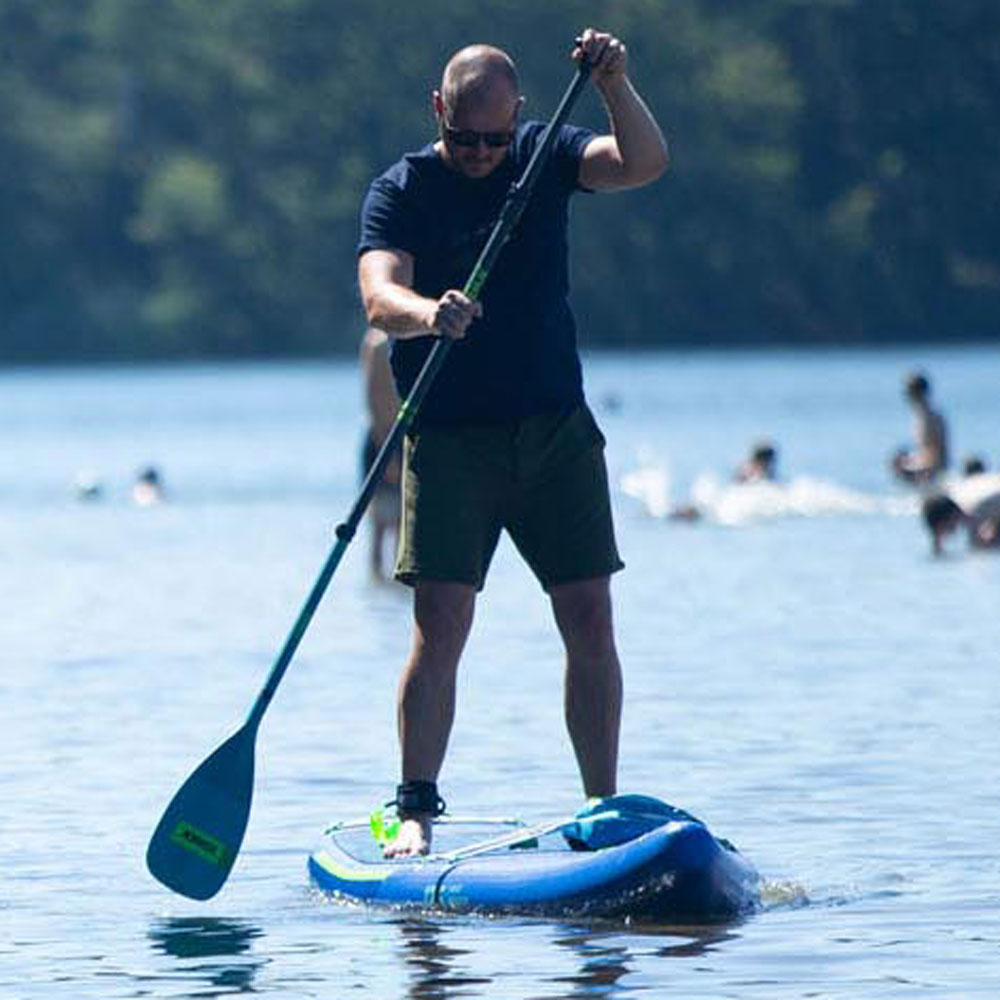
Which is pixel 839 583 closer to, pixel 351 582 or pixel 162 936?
pixel 351 582

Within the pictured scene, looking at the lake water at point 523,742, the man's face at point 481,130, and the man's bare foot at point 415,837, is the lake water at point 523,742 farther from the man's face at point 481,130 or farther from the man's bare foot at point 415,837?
the man's face at point 481,130

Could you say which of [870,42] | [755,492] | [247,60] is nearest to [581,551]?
[755,492]

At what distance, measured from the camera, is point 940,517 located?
76.1 feet

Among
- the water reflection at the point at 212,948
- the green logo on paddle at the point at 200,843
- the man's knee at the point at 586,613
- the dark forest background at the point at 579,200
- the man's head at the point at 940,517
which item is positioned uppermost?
the dark forest background at the point at 579,200

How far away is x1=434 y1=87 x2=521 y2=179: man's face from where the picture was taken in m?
9.60

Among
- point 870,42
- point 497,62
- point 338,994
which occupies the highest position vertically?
Answer: point 870,42

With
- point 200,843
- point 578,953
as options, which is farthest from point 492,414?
point 578,953

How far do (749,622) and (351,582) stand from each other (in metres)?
4.18

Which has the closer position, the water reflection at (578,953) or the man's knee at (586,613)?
the water reflection at (578,953)

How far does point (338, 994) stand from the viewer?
28.1ft

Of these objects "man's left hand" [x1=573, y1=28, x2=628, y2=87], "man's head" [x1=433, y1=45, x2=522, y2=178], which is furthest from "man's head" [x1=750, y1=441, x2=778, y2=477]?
"man's left hand" [x1=573, y1=28, x2=628, y2=87]

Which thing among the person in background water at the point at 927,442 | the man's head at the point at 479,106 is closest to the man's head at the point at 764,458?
the person in background water at the point at 927,442

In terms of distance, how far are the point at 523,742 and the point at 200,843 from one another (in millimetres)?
3609

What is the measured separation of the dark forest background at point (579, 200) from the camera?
3701 inches
